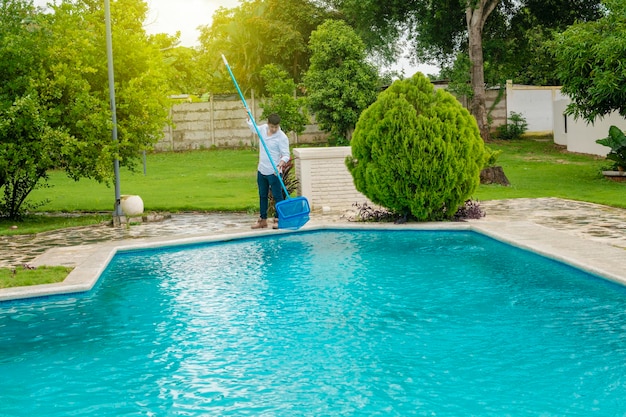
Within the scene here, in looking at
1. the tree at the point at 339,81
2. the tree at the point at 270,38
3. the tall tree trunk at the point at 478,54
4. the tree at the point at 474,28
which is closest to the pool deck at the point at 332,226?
the tree at the point at 339,81

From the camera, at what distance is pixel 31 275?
860 centimetres

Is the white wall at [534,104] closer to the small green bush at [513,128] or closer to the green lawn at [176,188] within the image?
the small green bush at [513,128]

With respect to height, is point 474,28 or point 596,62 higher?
point 474,28

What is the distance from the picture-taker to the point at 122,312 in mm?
7543

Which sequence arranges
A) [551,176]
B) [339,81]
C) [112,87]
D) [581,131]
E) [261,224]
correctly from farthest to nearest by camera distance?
[339,81]
[581,131]
[551,176]
[112,87]
[261,224]

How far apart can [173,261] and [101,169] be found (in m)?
3.54

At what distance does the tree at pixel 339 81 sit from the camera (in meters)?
27.3

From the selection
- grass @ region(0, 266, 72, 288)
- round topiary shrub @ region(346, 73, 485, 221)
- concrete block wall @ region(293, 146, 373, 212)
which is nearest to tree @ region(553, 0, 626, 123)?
round topiary shrub @ region(346, 73, 485, 221)

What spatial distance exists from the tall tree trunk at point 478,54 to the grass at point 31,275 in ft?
71.1

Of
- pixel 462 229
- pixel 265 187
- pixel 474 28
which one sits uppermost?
pixel 474 28

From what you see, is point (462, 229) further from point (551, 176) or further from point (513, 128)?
point (513, 128)

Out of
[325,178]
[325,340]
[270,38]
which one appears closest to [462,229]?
[325,178]

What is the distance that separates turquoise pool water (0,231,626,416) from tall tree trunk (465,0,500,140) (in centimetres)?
1963

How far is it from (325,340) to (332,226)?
5819mm
